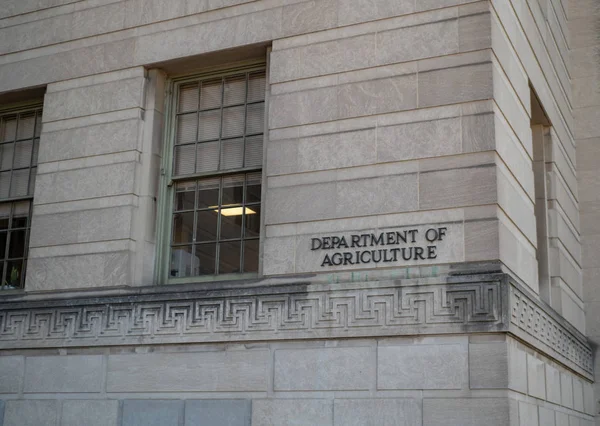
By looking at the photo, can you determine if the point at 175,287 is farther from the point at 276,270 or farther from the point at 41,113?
the point at 41,113

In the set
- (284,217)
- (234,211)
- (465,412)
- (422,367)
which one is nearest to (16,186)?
(234,211)

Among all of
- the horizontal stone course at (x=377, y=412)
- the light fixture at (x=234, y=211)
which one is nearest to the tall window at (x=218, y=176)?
the light fixture at (x=234, y=211)

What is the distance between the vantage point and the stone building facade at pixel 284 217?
10133 mm

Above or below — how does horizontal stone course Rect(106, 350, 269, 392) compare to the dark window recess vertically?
below

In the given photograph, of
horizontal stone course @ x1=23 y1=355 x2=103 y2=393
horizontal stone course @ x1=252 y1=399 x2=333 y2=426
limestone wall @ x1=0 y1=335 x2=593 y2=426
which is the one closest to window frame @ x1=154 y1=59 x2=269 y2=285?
limestone wall @ x1=0 y1=335 x2=593 y2=426

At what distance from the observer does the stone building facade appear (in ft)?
33.2

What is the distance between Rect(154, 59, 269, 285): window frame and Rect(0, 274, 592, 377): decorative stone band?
690 millimetres

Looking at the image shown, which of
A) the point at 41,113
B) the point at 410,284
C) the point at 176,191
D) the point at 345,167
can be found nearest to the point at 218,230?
the point at 176,191

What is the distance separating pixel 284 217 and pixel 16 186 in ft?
16.7

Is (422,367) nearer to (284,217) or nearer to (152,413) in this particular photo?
(284,217)

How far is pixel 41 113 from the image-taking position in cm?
1417

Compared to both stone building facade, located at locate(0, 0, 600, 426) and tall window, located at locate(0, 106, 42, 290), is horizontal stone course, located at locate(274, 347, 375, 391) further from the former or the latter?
tall window, located at locate(0, 106, 42, 290)

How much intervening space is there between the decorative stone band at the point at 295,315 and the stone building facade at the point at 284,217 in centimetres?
3

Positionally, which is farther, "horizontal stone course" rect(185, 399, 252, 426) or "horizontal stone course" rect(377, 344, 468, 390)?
"horizontal stone course" rect(185, 399, 252, 426)
